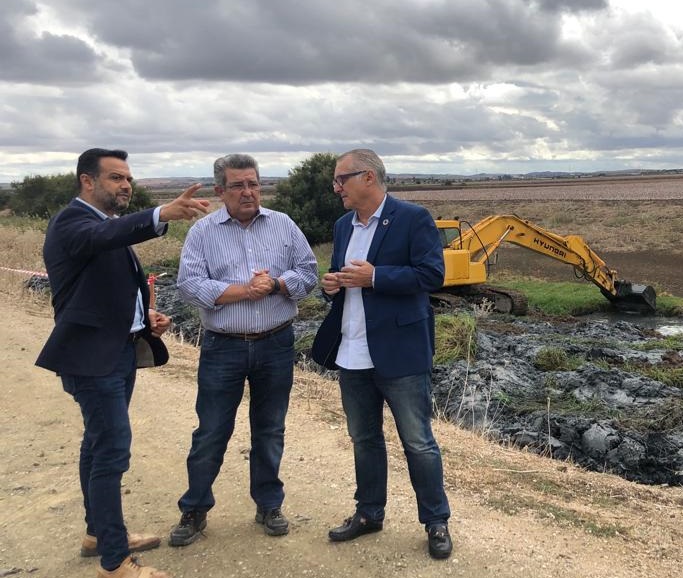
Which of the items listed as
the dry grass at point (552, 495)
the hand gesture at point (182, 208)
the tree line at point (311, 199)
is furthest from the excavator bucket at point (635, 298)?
the hand gesture at point (182, 208)

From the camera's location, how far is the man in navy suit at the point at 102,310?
10.5 feet

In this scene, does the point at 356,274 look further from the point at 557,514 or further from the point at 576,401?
the point at 576,401

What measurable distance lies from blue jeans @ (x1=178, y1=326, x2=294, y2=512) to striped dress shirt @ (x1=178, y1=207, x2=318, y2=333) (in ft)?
0.36

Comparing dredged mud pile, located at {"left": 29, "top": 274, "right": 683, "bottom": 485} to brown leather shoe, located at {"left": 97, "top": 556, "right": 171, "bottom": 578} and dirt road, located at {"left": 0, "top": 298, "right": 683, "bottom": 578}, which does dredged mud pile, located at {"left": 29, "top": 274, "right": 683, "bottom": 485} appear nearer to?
dirt road, located at {"left": 0, "top": 298, "right": 683, "bottom": 578}

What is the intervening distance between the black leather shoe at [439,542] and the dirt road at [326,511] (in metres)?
0.05

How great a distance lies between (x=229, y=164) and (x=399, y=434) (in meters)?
1.65

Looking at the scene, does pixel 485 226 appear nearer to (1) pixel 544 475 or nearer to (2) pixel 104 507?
(1) pixel 544 475

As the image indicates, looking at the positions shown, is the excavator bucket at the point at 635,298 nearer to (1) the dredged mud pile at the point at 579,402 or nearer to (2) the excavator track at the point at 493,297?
(2) the excavator track at the point at 493,297

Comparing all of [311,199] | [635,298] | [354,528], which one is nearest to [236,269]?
[354,528]

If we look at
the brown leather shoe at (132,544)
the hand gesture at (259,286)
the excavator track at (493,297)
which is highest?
the hand gesture at (259,286)

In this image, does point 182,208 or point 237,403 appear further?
point 237,403

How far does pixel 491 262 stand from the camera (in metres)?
17.6

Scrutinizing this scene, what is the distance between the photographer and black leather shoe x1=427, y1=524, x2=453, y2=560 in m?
3.65

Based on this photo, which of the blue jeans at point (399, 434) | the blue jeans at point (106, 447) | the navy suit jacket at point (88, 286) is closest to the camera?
the navy suit jacket at point (88, 286)
